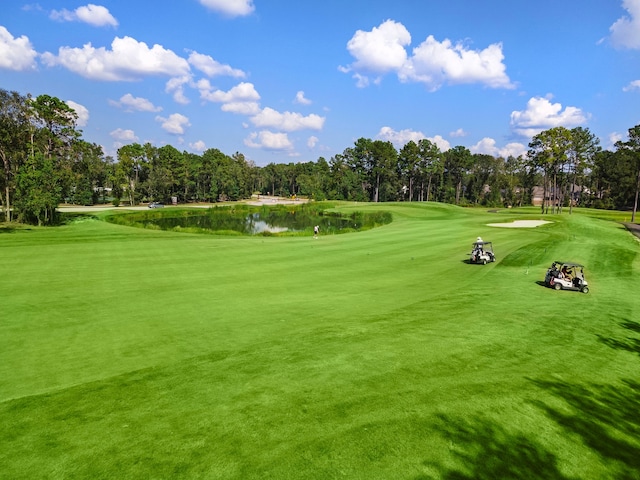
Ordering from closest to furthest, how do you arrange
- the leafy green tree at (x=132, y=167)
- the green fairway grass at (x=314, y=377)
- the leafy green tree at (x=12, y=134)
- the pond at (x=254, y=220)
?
the green fairway grass at (x=314, y=377)
the leafy green tree at (x=12, y=134)
the pond at (x=254, y=220)
the leafy green tree at (x=132, y=167)

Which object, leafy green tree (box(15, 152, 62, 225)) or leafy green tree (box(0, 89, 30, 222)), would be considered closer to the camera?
leafy green tree (box(0, 89, 30, 222))

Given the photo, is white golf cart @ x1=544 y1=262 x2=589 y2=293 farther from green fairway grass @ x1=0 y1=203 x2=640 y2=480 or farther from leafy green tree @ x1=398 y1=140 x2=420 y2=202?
leafy green tree @ x1=398 y1=140 x2=420 y2=202

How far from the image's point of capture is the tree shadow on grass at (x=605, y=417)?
766cm

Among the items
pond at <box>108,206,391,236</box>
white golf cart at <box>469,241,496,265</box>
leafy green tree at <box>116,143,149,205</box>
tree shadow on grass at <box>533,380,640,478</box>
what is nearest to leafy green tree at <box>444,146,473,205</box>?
pond at <box>108,206,391,236</box>

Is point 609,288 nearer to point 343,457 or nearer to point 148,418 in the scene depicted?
point 343,457

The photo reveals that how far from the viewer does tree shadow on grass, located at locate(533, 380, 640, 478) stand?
7.66 m

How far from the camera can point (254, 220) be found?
89562 millimetres

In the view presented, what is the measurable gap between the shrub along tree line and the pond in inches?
627

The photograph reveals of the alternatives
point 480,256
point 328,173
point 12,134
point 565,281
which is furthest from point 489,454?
point 328,173

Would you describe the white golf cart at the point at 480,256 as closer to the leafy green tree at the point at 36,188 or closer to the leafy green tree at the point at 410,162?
the leafy green tree at the point at 36,188

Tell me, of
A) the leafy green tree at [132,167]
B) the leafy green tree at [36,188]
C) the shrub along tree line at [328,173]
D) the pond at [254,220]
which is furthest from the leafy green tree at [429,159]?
the leafy green tree at [36,188]

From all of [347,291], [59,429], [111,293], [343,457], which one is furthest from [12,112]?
[343,457]

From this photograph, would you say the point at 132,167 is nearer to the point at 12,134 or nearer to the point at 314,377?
the point at 12,134

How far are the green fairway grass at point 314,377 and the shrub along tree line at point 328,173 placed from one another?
4004 cm
